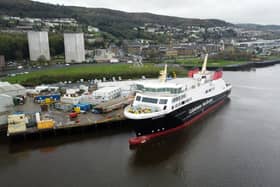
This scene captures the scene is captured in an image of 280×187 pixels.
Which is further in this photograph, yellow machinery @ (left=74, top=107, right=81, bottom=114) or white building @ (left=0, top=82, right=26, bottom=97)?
white building @ (left=0, top=82, right=26, bottom=97)

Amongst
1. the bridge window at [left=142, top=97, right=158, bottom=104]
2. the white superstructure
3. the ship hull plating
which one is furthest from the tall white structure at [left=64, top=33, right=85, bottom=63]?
the bridge window at [left=142, top=97, right=158, bottom=104]

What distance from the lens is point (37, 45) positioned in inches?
2223

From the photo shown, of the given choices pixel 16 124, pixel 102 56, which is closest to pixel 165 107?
pixel 16 124

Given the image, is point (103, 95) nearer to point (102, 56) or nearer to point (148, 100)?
point (148, 100)

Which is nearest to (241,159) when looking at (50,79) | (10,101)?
(10,101)

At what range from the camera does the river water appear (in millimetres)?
13797

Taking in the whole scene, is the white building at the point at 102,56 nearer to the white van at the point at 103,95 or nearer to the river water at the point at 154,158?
the white van at the point at 103,95

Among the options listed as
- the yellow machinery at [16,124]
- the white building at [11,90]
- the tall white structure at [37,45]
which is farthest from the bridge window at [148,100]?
the tall white structure at [37,45]

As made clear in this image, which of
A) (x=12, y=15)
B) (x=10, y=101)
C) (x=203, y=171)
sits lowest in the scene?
(x=203, y=171)

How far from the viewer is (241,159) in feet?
51.8

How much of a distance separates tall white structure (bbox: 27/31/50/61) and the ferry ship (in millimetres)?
43402

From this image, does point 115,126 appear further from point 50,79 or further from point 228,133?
point 50,79

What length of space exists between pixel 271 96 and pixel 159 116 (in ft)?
75.2

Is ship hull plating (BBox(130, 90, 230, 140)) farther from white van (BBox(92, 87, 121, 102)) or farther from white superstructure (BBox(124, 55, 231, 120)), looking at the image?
white van (BBox(92, 87, 121, 102))
